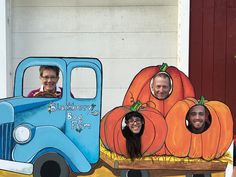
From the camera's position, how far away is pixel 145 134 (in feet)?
8.95

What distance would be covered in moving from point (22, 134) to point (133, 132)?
2.20 feet

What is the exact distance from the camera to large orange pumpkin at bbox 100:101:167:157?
272 cm

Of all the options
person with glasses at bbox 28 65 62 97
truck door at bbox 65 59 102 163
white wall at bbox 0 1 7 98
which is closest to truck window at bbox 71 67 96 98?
white wall at bbox 0 1 7 98

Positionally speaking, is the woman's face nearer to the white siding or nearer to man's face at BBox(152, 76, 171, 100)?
man's face at BBox(152, 76, 171, 100)

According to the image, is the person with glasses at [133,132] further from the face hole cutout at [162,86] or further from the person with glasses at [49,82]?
the person with glasses at [49,82]

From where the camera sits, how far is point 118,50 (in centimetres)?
427

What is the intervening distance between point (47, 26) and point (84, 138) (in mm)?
1868

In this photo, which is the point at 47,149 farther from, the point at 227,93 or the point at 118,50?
the point at 227,93

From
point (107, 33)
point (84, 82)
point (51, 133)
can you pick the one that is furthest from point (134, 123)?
point (107, 33)

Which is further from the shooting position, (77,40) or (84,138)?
(77,40)

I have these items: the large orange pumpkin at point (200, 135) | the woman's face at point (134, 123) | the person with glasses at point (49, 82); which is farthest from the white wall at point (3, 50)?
the large orange pumpkin at point (200, 135)

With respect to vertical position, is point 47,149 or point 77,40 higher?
point 77,40

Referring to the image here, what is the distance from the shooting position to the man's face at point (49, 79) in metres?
2.83

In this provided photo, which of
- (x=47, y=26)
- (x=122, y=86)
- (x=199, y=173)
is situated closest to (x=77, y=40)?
(x=47, y=26)
